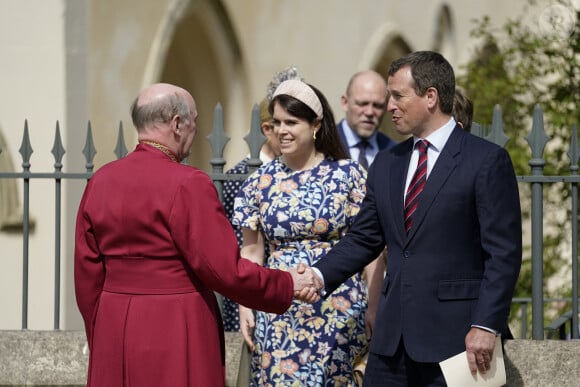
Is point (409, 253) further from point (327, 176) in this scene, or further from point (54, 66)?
point (54, 66)

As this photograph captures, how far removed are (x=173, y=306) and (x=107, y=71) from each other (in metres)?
5.28

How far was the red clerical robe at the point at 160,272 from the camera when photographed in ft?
13.6

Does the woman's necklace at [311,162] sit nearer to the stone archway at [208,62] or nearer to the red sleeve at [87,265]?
the red sleeve at [87,265]

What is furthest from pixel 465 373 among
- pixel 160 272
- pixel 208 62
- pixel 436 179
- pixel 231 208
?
pixel 208 62

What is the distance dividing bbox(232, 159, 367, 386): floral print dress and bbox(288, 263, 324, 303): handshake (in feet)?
1.06

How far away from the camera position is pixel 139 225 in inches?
163

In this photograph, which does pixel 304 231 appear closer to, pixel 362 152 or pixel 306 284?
pixel 306 284

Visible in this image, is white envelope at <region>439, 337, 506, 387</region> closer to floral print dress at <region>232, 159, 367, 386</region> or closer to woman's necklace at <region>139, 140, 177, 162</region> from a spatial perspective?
floral print dress at <region>232, 159, 367, 386</region>

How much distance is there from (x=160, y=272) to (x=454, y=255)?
979mm

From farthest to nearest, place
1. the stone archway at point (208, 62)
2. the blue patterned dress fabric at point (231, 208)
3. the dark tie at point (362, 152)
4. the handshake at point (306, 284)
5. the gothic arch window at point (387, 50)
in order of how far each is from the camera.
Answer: the gothic arch window at point (387, 50) < the stone archway at point (208, 62) < the dark tie at point (362, 152) < the blue patterned dress fabric at point (231, 208) < the handshake at point (306, 284)

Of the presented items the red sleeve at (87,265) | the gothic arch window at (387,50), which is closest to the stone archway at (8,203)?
the red sleeve at (87,265)

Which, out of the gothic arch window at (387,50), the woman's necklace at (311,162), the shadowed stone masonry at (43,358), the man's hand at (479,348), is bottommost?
the shadowed stone masonry at (43,358)

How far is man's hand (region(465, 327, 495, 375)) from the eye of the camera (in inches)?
161

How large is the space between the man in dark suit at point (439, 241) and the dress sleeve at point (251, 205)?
0.79 m
